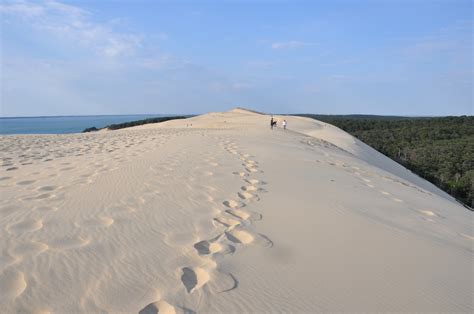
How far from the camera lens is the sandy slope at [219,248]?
2207 millimetres

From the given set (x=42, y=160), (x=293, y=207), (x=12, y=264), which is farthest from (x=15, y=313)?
(x=42, y=160)

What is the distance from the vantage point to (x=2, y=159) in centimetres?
812

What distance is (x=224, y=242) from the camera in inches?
121

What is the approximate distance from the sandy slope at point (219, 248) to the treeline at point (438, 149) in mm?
21767

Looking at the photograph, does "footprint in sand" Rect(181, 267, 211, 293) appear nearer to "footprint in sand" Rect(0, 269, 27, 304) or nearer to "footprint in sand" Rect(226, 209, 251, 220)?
"footprint in sand" Rect(0, 269, 27, 304)

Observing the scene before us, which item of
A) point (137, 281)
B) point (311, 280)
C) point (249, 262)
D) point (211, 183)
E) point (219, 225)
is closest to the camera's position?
point (137, 281)

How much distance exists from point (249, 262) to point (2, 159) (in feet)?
25.3

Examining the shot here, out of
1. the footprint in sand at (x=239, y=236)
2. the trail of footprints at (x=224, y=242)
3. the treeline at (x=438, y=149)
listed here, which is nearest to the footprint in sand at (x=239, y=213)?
the trail of footprints at (x=224, y=242)

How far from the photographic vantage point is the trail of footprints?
232 cm

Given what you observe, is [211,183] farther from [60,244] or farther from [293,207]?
[60,244]

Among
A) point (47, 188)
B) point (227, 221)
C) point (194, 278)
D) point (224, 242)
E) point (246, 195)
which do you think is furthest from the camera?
point (246, 195)

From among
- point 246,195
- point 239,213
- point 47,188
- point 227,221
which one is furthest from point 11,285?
point 246,195

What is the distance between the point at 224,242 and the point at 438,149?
49.2 meters

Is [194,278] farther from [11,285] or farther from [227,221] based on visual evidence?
[227,221]
